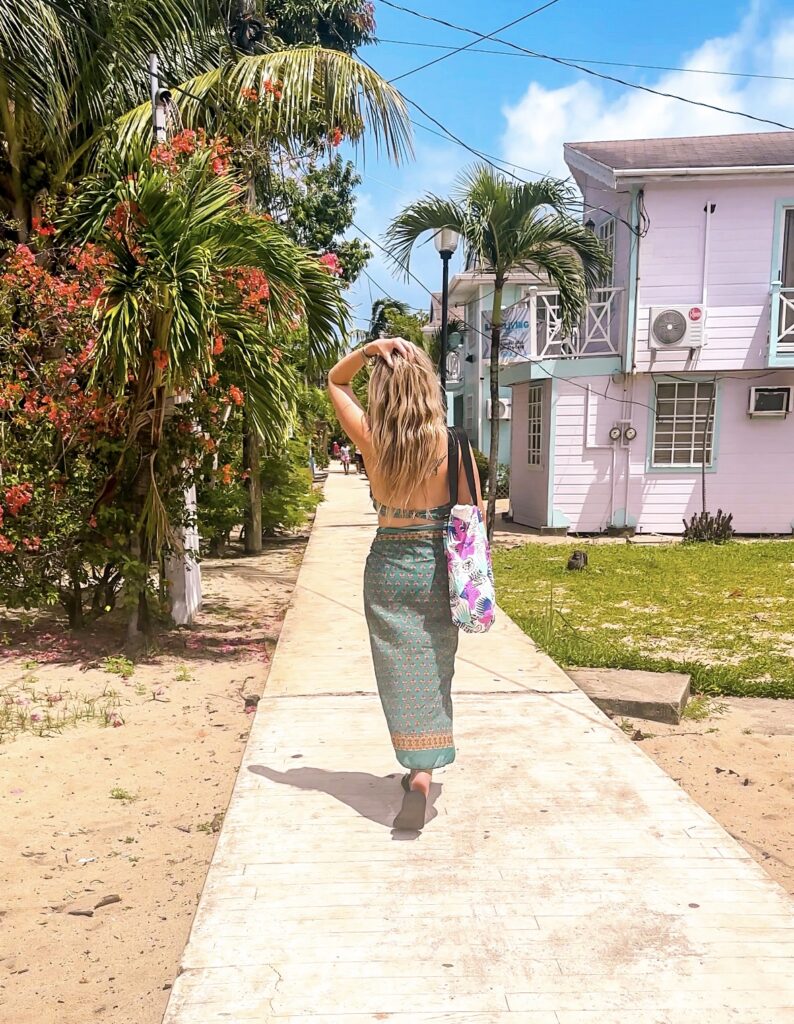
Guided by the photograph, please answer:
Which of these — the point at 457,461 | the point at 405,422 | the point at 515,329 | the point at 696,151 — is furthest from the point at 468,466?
the point at 515,329

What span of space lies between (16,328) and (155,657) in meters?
2.64

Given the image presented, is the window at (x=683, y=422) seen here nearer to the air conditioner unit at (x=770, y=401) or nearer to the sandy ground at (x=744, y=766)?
the air conditioner unit at (x=770, y=401)

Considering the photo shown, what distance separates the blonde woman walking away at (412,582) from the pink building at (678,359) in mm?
11277

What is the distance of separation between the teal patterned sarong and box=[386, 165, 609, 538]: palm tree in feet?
27.8

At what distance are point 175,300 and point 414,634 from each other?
286 centimetres

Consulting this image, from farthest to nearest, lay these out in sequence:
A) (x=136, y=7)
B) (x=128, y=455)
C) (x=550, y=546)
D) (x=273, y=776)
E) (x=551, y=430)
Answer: (x=551, y=430), (x=550, y=546), (x=136, y=7), (x=128, y=455), (x=273, y=776)

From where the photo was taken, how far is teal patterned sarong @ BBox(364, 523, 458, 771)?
315 cm

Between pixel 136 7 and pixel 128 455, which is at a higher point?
pixel 136 7

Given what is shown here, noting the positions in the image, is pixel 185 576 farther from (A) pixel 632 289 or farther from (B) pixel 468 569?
(A) pixel 632 289

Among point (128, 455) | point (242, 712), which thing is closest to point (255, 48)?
point (128, 455)

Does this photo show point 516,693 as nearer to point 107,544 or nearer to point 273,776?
point 273,776

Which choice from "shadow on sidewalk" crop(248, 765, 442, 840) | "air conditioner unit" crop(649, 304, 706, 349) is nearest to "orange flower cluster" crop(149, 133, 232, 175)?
"shadow on sidewalk" crop(248, 765, 442, 840)

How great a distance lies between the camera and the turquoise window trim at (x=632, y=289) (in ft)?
45.2

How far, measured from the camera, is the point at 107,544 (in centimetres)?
621
